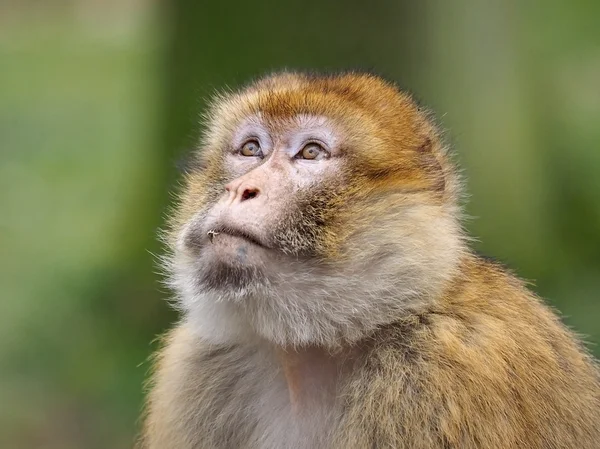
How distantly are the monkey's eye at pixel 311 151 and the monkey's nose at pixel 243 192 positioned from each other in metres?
0.33

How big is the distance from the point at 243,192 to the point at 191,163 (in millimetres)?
963

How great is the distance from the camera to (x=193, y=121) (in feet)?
26.6

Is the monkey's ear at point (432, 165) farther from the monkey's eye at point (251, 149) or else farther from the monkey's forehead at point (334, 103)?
the monkey's eye at point (251, 149)

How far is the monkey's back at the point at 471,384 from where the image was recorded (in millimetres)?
3736

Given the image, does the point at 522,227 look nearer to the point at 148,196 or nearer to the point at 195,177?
the point at 148,196

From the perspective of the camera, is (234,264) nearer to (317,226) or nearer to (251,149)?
(317,226)

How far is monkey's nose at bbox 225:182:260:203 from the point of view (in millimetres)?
3826

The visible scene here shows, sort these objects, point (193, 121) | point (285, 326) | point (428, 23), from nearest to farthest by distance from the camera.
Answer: point (285, 326)
point (428, 23)
point (193, 121)

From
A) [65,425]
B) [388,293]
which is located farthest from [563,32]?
[388,293]

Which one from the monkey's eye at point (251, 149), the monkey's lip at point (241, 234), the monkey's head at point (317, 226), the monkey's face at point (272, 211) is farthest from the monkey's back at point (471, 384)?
the monkey's eye at point (251, 149)

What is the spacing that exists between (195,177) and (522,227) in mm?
3989

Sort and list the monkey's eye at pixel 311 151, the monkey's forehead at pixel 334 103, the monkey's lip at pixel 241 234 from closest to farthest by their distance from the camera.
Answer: the monkey's lip at pixel 241 234
the monkey's eye at pixel 311 151
the monkey's forehead at pixel 334 103

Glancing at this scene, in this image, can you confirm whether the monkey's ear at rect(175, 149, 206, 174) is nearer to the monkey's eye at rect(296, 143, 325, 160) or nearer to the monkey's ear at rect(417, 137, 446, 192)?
the monkey's eye at rect(296, 143, 325, 160)

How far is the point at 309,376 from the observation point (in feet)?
13.6
